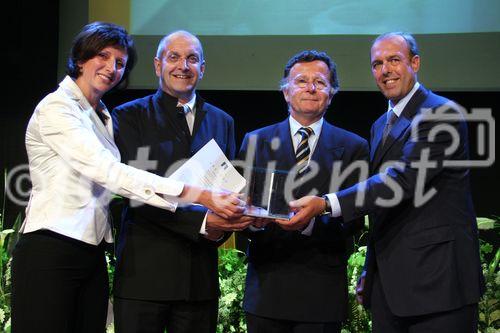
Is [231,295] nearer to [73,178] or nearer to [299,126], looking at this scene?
[299,126]

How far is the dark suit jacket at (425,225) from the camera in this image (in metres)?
2.13

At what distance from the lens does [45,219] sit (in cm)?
199

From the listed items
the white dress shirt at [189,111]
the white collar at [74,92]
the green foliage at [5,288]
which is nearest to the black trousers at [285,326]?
the white dress shirt at [189,111]

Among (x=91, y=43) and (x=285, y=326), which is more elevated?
(x=91, y=43)

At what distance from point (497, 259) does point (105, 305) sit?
6.60 ft

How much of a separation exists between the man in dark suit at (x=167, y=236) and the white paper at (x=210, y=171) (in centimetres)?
12

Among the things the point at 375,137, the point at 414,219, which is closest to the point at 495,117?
the point at 375,137

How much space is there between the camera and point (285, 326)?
2.24m

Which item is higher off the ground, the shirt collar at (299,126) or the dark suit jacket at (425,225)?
the shirt collar at (299,126)

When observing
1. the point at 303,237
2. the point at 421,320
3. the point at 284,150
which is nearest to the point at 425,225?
the point at 421,320

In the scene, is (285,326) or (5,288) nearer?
(285,326)

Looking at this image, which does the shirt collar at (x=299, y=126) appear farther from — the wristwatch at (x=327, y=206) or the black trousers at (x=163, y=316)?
the black trousers at (x=163, y=316)

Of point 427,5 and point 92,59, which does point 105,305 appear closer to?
point 92,59

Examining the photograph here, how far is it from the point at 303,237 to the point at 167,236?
507mm
